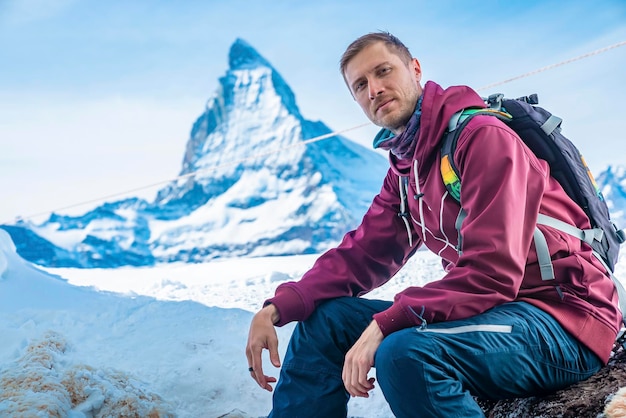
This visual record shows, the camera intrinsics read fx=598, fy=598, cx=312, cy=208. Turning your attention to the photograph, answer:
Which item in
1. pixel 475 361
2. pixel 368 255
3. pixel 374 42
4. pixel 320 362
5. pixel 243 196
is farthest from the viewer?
pixel 243 196

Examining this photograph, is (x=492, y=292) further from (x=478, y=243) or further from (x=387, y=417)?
(x=387, y=417)

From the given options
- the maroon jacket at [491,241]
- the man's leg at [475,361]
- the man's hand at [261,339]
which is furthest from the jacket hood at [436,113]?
the man's hand at [261,339]

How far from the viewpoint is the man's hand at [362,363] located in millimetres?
1312

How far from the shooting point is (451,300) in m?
1.31

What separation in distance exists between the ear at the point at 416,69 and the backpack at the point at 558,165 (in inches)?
12.8

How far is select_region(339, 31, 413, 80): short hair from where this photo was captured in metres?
1.79

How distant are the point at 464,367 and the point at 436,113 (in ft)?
2.14

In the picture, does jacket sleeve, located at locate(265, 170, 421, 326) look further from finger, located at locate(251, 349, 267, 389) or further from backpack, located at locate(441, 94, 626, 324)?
backpack, located at locate(441, 94, 626, 324)

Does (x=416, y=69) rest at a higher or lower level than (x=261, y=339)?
higher

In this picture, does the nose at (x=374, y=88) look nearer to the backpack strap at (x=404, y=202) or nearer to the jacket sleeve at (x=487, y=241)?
the backpack strap at (x=404, y=202)

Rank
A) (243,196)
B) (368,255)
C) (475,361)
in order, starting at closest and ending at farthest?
(475,361) → (368,255) → (243,196)

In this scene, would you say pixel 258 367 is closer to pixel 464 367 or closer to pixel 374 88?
pixel 464 367

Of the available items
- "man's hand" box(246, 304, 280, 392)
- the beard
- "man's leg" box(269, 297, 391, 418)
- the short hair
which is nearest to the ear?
the short hair

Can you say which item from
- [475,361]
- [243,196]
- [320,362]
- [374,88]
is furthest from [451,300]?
[243,196]
